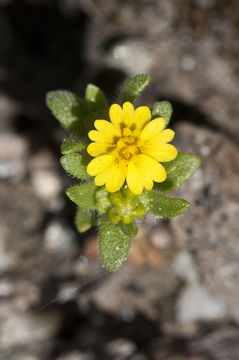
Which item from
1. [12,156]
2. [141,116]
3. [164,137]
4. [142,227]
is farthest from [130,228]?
[12,156]

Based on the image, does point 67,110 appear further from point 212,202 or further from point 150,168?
point 212,202

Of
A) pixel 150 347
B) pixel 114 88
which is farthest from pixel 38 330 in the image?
pixel 114 88

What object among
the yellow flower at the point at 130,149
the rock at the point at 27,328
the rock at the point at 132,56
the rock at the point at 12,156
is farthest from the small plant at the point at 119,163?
the rock at the point at 27,328

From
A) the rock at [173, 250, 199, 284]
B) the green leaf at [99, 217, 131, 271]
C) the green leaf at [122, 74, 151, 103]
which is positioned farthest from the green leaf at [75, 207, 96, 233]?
the rock at [173, 250, 199, 284]

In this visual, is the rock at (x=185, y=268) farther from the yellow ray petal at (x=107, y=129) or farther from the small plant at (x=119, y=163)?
the yellow ray petal at (x=107, y=129)

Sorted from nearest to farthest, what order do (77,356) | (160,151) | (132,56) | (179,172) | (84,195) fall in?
(160,151) < (84,195) < (179,172) < (77,356) < (132,56)
